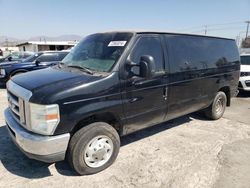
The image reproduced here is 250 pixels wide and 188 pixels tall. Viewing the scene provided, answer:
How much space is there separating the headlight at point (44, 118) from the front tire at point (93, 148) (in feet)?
1.35

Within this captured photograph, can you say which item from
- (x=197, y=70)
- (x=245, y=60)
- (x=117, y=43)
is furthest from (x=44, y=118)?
(x=245, y=60)

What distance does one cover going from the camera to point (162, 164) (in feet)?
12.8

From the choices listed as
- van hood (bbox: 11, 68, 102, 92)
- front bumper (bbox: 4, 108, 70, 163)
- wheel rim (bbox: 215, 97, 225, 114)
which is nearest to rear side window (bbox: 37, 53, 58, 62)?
van hood (bbox: 11, 68, 102, 92)

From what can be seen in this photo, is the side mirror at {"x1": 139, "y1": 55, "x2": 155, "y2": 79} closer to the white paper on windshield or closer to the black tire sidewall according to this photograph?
the white paper on windshield

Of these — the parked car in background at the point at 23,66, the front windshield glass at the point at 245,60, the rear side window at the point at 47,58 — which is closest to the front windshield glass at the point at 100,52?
the parked car in background at the point at 23,66

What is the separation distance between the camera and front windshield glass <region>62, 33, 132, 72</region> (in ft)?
12.2

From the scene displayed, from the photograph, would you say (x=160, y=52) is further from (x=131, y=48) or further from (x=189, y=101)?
(x=189, y=101)

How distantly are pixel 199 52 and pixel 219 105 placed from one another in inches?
69.0

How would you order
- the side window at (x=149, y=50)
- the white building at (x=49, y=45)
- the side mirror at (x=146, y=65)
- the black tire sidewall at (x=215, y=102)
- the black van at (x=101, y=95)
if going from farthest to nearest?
the white building at (x=49, y=45)
the black tire sidewall at (x=215, y=102)
the side window at (x=149, y=50)
the side mirror at (x=146, y=65)
the black van at (x=101, y=95)

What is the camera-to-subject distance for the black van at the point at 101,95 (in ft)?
10.1

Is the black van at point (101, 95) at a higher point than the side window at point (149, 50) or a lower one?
lower

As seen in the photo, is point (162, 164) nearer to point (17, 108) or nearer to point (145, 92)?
point (145, 92)

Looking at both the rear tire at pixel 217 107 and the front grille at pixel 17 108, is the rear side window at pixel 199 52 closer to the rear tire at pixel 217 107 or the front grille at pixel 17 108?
the rear tire at pixel 217 107

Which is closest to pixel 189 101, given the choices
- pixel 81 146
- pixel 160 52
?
pixel 160 52
